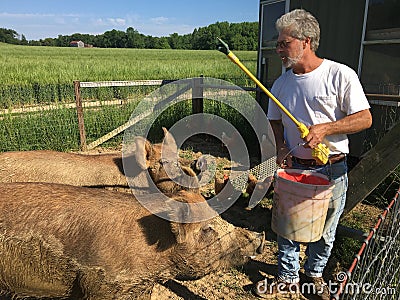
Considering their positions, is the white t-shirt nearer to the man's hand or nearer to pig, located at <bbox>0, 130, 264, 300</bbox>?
the man's hand

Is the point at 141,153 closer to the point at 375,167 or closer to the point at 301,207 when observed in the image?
the point at 301,207

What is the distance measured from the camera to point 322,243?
3266 millimetres

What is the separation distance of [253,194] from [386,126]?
2.76 m

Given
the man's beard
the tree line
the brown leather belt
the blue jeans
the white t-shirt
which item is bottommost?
the blue jeans

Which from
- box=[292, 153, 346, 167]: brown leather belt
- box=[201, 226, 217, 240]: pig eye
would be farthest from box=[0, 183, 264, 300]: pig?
box=[292, 153, 346, 167]: brown leather belt

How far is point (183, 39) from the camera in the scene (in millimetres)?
117375

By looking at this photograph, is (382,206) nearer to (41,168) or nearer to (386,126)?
(386,126)

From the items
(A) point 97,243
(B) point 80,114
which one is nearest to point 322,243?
(A) point 97,243

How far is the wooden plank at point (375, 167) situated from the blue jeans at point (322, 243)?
0.59 metres

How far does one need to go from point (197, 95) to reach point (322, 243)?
6906 mm

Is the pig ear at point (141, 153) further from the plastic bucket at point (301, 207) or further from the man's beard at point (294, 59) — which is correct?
the man's beard at point (294, 59)

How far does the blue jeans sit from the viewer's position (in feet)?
10.0

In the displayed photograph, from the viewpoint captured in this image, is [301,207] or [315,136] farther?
[301,207]

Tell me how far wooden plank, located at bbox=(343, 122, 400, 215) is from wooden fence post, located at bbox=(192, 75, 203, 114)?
628 centimetres
